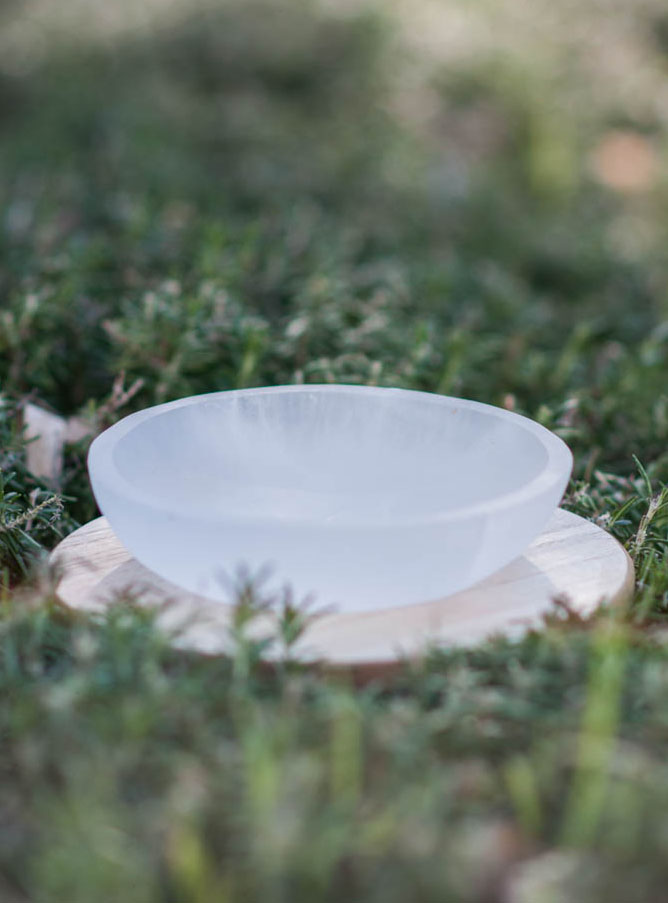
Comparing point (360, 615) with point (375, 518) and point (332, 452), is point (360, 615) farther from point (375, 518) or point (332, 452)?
point (332, 452)

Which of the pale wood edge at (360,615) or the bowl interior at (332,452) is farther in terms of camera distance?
the bowl interior at (332,452)

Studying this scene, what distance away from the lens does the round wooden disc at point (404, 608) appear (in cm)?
133

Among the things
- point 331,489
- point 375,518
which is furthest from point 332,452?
point 375,518

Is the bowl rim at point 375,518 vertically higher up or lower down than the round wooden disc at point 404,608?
higher up

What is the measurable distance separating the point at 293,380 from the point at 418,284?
1.21 meters

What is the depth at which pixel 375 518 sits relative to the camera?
1.44 meters

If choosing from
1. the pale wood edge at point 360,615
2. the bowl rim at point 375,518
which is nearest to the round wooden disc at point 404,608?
the pale wood edge at point 360,615

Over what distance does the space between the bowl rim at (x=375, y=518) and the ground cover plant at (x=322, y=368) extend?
0.15 m

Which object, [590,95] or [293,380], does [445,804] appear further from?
[590,95]

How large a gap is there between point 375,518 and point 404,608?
0.43 feet

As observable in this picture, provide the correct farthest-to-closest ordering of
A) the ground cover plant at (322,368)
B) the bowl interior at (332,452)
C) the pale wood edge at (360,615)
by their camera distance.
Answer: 1. the bowl interior at (332,452)
2. the pale wood edge at (360,615)
3. the ground cover plant at (322,368)

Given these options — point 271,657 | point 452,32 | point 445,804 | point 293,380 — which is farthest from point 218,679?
point 452,32

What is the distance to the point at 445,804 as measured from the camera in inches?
40.9

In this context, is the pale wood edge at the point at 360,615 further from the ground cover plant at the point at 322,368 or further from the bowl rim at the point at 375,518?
the bowl rim at the point at 375,518
